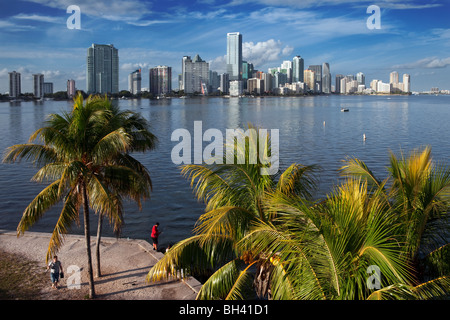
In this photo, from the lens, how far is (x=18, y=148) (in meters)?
10.8

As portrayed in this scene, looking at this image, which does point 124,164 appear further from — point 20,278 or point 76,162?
point 20,278

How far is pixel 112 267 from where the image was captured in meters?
14.7

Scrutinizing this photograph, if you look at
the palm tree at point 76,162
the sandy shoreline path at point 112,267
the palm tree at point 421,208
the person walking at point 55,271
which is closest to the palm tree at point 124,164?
the palm tree at point 76,162

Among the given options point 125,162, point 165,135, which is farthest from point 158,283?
point 165,135

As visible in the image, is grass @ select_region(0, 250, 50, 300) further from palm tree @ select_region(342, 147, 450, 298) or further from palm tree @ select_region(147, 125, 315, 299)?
palm tree @ select_region(342, 147, 450, 298)

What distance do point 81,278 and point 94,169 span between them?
4.27m

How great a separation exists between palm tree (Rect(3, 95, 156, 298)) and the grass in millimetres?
2805

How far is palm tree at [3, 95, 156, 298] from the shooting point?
10.5 m

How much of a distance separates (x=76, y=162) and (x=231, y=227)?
4758 mm

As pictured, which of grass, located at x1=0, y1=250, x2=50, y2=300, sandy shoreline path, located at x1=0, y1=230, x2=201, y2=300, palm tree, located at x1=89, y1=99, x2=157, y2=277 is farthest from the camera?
grass, located at x1=0, y1=250, x2=50, y2=300

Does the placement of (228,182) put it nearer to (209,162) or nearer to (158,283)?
(209,162)
